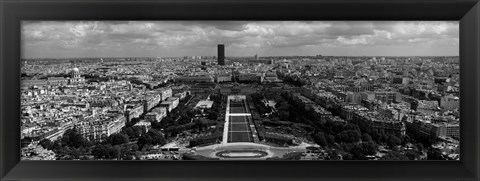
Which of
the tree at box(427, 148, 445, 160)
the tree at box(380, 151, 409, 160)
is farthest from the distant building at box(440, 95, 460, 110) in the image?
the tree at box(380, 151, 409, 160)

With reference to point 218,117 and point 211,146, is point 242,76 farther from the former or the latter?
point 211,146

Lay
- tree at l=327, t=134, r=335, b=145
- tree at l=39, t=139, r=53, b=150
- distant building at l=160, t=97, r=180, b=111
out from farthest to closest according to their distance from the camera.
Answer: distant building at l=160, t=97, r=180, b=111
tree at l=327, t=134, r=335, b=145
tree at l=39, t=139, r=53, b=150

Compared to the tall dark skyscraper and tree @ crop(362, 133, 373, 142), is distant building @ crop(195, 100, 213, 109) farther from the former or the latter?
tree @ crop(362, 133, 373, 142)

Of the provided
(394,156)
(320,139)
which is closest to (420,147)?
(394,156)

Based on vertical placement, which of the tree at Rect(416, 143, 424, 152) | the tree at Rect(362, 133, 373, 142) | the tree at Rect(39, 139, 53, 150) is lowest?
the tree at Rect(416, 143, 424, 152)

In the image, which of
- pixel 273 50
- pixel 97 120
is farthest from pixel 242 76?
pixel 97 120

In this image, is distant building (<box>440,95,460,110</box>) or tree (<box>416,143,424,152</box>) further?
tree (<box>416,143,424,152</box>)

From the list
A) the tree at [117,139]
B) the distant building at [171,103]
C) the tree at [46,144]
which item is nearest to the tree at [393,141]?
the distant building at [171,103]

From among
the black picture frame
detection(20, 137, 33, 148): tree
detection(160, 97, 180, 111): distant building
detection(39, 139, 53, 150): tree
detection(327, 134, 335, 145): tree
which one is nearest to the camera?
the black picture frame
